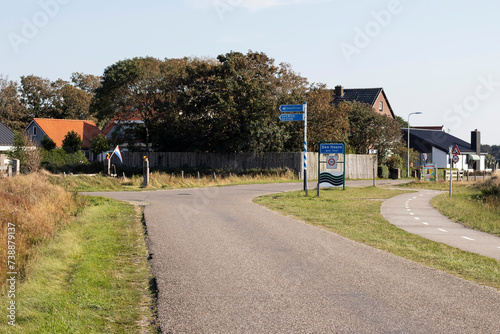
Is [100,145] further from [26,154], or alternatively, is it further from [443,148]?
[443,148]

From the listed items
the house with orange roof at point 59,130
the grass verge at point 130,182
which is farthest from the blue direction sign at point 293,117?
the house with orange roof at point 59,130

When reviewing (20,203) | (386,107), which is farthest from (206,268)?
(386,107)

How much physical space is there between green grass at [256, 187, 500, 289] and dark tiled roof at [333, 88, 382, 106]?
4556cm

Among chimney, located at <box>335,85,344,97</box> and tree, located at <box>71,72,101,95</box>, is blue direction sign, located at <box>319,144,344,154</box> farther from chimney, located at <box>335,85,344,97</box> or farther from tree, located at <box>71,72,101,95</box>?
tree, located at <box>71,72,101,95</box>

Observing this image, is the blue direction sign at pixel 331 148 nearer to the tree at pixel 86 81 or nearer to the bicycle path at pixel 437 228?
the bicycle path at pixel 437 228

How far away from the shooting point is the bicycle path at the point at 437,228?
1170 centimetres

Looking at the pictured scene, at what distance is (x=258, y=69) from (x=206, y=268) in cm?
3740

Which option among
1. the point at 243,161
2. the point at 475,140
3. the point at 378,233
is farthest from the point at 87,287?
the point at 475,140

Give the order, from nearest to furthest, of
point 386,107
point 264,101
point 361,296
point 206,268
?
1. point 361,296
2. point 206,268
3. point 264,101
4. point 386,107

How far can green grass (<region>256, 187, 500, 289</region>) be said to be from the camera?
29.1 ft

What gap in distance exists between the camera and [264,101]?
1652 inches

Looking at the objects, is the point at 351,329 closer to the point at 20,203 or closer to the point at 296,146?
the point at 20,203

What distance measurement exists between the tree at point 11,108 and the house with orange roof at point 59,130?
16.5 ft

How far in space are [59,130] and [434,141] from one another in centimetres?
5502
